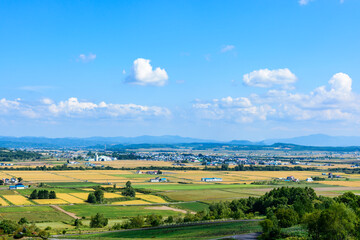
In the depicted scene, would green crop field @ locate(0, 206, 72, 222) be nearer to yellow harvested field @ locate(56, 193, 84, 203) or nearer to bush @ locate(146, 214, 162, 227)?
yellow harvested field @ locate(56, 193, 84, 203)

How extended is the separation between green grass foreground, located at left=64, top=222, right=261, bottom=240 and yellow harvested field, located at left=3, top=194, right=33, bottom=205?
30321 mm

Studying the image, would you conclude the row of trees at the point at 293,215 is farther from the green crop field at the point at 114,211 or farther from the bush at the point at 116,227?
the green crop field at the point at 114,211

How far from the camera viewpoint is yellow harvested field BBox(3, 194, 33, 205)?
236ft

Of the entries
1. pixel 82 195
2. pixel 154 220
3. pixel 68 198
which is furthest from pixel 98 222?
pixel 82 195

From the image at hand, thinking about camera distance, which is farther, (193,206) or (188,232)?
(193,206)

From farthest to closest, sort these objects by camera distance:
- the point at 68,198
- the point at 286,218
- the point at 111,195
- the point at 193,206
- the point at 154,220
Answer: the point at 111,195
the point at 68,198
the point at 193,206
the point at 154,220
the point at 286,218

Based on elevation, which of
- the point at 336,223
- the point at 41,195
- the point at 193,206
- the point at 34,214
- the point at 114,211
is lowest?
the point at 114,211

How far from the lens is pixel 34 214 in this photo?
61.2m

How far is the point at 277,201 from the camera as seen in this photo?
64.6m

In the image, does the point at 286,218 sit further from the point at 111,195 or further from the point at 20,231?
the point at 111,195

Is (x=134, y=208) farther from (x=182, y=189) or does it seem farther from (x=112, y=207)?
(x=182, y=189)

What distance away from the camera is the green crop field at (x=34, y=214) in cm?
5756

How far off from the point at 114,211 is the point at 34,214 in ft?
40.7

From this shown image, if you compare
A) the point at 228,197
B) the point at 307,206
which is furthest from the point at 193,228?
the point at 228,197
